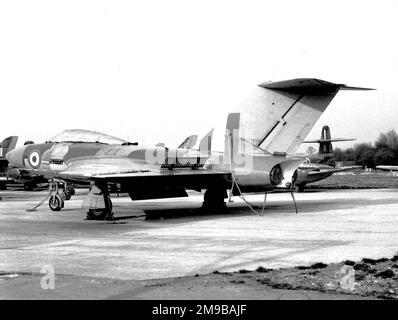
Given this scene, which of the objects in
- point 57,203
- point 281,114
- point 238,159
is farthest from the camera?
point 57,203

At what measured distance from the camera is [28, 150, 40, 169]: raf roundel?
17.8 meters

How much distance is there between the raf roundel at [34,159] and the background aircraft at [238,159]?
2564 mm

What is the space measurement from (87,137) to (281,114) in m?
6.15

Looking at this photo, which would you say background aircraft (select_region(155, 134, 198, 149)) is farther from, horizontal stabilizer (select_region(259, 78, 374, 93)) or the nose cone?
the nose cone

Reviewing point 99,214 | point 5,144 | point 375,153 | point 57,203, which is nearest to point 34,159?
point 57,203

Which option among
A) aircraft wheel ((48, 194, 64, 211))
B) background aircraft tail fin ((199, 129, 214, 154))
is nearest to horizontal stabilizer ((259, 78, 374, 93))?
background aircraft tail fin ((199, 129, 214, 154))

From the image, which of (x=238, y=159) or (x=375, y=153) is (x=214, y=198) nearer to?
(x=238, y=159)

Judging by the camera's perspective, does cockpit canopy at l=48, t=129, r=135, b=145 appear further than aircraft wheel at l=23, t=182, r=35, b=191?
No

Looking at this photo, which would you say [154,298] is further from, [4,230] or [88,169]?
[88,169]

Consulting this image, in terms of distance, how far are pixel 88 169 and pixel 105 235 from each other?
4.38 m

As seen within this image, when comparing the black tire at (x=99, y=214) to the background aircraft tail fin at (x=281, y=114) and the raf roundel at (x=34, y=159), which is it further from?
the raf roundel at (x=34, y=159)

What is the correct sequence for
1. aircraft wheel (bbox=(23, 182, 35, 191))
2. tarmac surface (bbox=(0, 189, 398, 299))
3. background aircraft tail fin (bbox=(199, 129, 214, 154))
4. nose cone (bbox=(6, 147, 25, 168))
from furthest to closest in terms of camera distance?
aircraft wheel (bbox=(23, 182, 35, 191)) < nose cone (bbox=(6, 147, 25, 168)) < background aircraft tail fin (bbox=(199, 129, 214, 154)) < tarmac surface (bbox=(0, 189, 398, 299))

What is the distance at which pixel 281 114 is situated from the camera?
49.3 ft

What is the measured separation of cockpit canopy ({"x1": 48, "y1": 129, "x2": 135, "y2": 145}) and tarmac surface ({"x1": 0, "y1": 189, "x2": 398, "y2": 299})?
2595 millimetres
